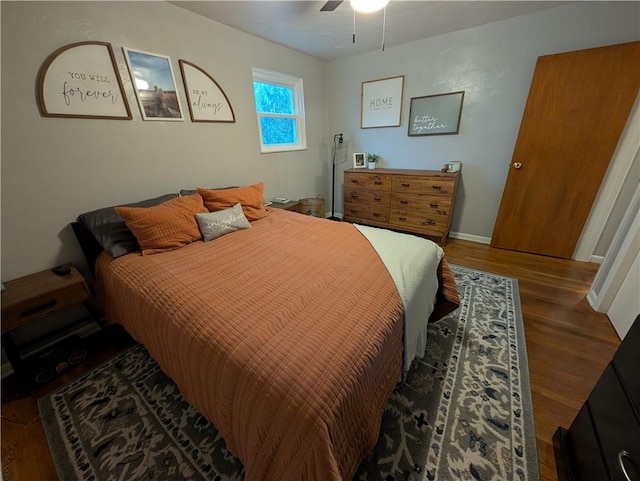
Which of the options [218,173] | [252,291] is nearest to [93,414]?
[252,291]

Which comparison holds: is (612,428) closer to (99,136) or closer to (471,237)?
(471,237)

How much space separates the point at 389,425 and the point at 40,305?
6.57ft

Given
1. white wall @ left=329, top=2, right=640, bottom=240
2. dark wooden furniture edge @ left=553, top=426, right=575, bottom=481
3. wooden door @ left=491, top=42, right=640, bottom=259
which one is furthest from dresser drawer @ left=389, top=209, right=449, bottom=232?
dark wooden furniture edge @ left=553, top=426, right=575, bottom=481

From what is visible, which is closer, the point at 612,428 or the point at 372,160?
the point at 612,428

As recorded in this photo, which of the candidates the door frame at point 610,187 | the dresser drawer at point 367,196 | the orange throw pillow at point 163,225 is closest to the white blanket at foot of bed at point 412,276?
the orange throw pillow at point 163,225

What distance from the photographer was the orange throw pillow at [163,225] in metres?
1.60

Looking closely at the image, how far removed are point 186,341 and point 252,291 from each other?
33 centimetres

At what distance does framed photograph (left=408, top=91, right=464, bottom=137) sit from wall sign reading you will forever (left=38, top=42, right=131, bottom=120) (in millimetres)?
2982

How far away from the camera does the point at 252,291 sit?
118 centimetres

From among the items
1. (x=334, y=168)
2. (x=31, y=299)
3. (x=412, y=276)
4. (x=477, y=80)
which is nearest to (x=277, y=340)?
(x=412, y=276)

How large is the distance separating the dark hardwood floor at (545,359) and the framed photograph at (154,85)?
1.76m

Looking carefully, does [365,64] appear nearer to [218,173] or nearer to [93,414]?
[218,173]

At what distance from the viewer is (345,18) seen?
2223 mm

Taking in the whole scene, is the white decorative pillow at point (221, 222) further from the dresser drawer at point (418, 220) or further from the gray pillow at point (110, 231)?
the dresser drawer at point (418, 220)
